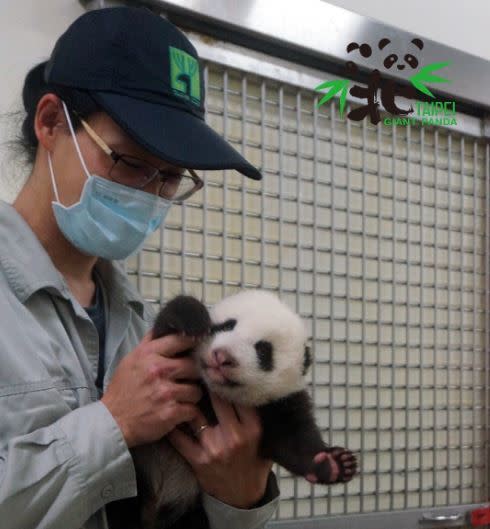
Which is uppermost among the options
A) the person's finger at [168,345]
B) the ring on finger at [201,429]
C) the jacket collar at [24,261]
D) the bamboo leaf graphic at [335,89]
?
the bamboo leaf graphic at [335,89]

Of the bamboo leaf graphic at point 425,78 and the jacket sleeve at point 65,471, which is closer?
the jacket sleeve at point 65,471

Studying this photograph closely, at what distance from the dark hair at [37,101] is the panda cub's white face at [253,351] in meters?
0.38

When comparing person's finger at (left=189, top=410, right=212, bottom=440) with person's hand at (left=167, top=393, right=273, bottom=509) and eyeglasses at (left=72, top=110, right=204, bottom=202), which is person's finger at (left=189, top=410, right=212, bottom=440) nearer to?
person's hand at (left=167, top=393, right=273, bottom=509)

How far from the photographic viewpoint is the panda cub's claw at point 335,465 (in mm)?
1062

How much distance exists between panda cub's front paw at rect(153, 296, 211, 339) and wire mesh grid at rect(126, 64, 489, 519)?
27 cm

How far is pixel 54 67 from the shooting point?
1062mm

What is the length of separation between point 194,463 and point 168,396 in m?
0.16

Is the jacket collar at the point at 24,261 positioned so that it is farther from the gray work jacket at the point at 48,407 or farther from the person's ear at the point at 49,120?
the person's ear at the point at 49,120

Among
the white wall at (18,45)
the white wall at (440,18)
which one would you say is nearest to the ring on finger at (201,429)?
the white wall at (18,45)

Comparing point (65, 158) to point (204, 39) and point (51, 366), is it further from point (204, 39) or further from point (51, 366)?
point (204, 39)

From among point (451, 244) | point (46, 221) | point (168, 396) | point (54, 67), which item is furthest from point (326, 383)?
point (54, 67)

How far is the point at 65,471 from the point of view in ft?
2.97

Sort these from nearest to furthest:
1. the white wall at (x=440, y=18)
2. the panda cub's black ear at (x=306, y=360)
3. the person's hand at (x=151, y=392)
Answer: the person's hand at (x=151, y=392), the panda cub's black ear at (x=306, y=360), the white wall at (x=440, y=18)

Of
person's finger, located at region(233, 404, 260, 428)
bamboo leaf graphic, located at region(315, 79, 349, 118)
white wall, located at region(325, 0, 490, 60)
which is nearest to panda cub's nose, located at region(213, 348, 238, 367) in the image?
person's finger, located at region(233, 404, 260, 428)
